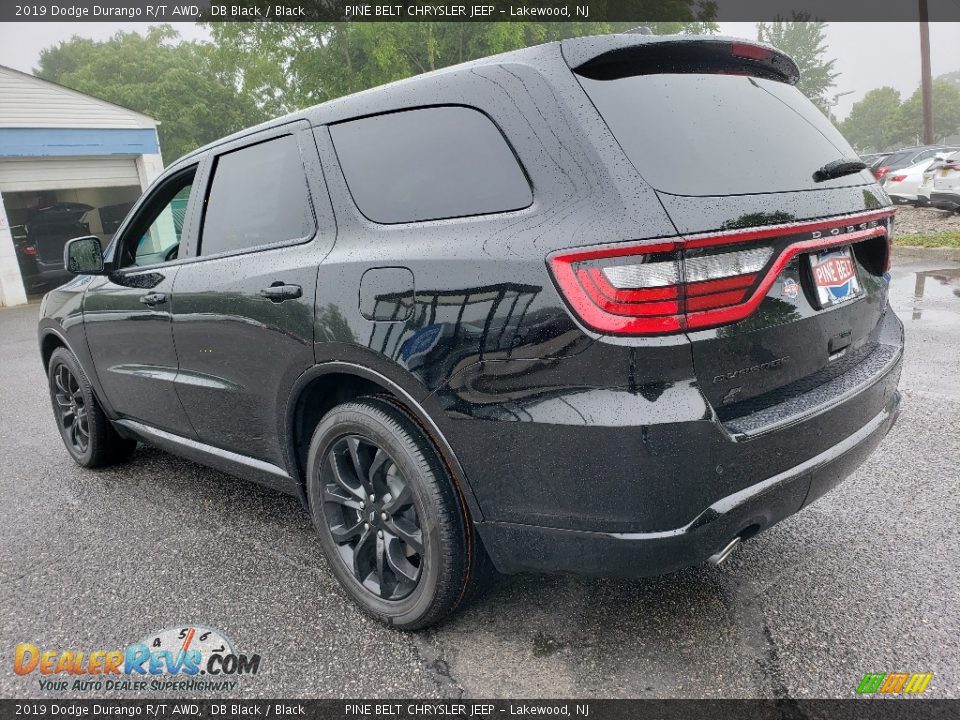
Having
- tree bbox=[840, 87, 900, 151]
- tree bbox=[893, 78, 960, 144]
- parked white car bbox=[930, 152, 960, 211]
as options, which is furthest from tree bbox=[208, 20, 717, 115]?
tree bbox=[840, 87, 900, 151]

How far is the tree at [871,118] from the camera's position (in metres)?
108

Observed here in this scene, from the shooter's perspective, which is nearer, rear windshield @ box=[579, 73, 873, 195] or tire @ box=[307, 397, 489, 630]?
rear windshield @ box=[579, 73, 873, 195]

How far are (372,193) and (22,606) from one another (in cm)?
212

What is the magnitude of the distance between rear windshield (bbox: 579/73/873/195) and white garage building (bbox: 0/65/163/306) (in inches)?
699

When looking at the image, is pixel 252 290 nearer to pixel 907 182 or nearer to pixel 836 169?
pixel 836 169

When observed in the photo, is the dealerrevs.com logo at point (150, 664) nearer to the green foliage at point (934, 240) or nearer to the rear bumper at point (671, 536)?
the rear bumper at point (671, 536)

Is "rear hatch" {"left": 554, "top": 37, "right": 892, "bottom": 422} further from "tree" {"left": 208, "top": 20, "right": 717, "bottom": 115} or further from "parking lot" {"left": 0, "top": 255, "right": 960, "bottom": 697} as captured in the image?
"tree" {"left": 208, "top": 20, "right": 717, "bottom": 115}

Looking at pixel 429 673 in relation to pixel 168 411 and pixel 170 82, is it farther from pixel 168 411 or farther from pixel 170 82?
pixel 170 82

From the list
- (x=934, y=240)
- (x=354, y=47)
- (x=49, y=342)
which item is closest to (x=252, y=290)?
(x=49, y=342)

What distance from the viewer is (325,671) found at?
7.33ft

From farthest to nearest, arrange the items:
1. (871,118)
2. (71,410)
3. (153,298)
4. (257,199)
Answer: (871,118) → (71,410) → (153,298) → (257,199)

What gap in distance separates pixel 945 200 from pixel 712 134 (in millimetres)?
14766

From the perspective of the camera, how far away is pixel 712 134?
2.04 meters

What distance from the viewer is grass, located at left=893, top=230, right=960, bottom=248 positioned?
11.4 metres
